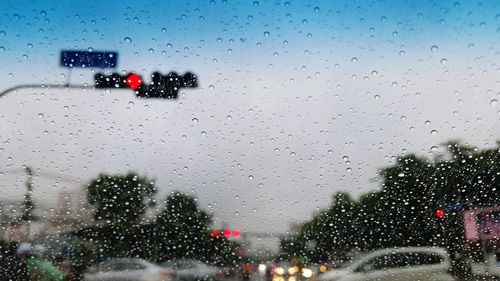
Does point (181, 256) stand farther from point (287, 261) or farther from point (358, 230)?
point (358, 230)

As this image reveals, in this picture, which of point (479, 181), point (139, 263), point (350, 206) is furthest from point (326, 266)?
point (479, 181)

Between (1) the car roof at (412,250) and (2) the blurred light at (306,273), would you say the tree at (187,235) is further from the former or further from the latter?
(1) the car roof at (412,250)

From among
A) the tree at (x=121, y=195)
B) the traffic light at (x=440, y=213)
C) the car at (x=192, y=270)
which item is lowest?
the car at (x=192, y=270)

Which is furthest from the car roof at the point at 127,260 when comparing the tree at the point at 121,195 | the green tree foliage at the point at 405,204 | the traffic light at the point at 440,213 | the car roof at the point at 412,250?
the traffic light at the point at 440,213

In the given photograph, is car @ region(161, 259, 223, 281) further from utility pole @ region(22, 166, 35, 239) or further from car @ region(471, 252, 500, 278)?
car @ region(471, 252, 500, 278)

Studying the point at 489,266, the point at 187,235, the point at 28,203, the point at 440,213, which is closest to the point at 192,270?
the point at 187,235

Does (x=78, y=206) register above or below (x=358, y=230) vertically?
above
